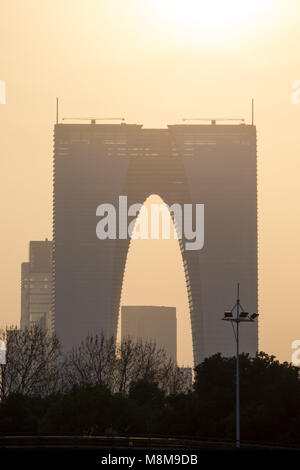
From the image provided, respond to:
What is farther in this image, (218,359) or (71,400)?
(218,359)

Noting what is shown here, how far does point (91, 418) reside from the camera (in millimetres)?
133875

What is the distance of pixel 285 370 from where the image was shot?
139750 millimetres

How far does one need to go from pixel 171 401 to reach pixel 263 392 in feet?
33.8

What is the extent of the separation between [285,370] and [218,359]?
12723mm
